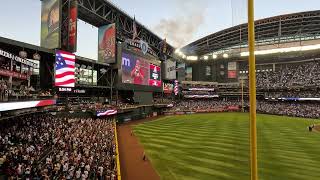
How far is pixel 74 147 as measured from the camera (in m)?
19.6

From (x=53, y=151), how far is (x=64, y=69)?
14.7 m

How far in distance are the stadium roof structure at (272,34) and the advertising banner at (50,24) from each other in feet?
172

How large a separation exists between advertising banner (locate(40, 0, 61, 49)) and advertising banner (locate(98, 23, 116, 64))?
11.9 meters

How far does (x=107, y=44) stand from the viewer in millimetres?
45031

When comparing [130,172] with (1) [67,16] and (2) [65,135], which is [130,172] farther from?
(1) [67,16]

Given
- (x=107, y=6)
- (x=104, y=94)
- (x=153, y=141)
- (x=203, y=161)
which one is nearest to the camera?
(x=203, y=161)

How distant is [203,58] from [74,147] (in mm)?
86593

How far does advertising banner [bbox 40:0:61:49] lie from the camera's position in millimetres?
32844

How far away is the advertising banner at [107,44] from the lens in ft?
145

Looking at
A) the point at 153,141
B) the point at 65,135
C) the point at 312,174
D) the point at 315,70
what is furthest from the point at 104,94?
the point at 315,70

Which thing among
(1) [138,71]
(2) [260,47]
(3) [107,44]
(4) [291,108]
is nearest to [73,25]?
(3) [107,44]

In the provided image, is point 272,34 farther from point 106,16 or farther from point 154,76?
point 106,16

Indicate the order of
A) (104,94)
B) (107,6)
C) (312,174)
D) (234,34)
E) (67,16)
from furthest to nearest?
(234,34), (104,94), (107,6), (67,16), (312,174)

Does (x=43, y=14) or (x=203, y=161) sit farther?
(x=43, y=14)
